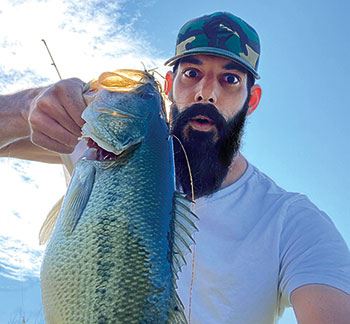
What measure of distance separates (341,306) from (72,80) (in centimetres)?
200

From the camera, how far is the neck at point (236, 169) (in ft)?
10.3

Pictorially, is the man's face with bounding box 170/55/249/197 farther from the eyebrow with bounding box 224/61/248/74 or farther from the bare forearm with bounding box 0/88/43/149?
the bare forearm with bounding box 0/88/43/149


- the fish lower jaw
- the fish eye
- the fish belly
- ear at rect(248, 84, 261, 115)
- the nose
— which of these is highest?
ear at rect(248, 84, 261, 115)

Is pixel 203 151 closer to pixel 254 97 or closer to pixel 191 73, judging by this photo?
pixel 191 73

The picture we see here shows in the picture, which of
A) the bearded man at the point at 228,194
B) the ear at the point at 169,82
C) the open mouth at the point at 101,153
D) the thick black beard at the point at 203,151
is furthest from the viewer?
the ear at the point at 169,82

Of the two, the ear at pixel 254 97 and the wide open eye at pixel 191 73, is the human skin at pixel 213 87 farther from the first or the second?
the ear at pixel 254 97

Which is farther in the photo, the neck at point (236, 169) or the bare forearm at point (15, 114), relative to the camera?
the neck at point (236, 169)

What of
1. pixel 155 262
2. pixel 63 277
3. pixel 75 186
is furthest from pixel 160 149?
pixel 63 277

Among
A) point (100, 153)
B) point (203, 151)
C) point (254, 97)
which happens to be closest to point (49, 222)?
point (100, 153)

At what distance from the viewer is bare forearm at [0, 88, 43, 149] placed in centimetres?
252

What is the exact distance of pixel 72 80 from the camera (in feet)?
6.44

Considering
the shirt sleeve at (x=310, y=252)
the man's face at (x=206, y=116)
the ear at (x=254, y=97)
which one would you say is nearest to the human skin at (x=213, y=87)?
the man's face at (x=206, y=116)

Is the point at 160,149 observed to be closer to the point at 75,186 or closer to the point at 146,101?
the point at 146,101

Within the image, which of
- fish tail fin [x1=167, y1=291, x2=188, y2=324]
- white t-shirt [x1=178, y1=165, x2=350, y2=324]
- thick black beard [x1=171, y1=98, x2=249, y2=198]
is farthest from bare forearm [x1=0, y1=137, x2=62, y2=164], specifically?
fish tail fin [x1=167, y1=291, x2=188, y2=324]
